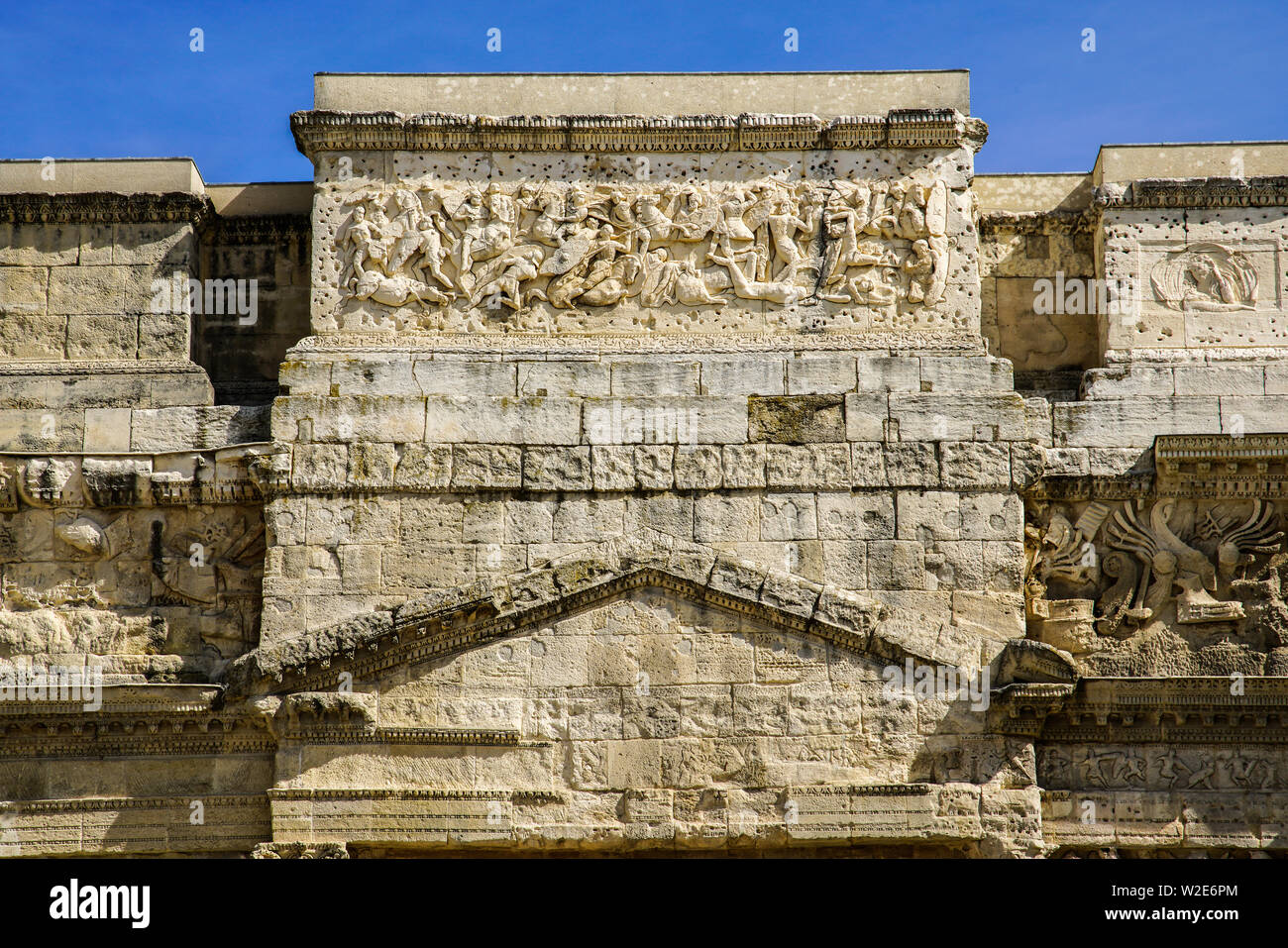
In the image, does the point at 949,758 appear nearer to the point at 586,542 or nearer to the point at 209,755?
the point at 586,542

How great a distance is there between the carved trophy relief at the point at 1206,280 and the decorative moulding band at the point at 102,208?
7.50 meters

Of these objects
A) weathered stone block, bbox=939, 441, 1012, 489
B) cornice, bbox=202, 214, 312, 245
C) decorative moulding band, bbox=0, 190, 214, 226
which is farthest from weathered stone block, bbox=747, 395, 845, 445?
decorative moulding band, bbox=0, 190, 214, 226

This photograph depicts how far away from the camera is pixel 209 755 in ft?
42.7

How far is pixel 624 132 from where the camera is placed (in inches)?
551

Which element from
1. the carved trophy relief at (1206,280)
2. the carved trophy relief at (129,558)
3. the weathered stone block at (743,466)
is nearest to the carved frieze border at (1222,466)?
the carved trophy relief at (1206,280)

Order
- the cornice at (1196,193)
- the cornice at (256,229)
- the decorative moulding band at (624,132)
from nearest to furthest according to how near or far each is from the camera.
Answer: the decorative moulding band at (624,132) < the cornice at (1196,193) < the cornice at (256,229)

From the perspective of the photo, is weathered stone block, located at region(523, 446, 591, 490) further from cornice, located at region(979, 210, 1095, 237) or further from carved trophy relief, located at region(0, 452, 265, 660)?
cornice, located at region(979, 210, 1095, 237)

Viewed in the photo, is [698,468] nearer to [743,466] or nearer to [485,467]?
[743,466]

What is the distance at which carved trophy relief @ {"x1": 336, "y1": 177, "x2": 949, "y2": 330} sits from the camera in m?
13.8

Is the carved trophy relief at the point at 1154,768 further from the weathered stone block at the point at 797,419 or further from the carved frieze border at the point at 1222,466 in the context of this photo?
the weathered stone block at the point at 797,419

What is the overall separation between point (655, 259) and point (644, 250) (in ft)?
0.35

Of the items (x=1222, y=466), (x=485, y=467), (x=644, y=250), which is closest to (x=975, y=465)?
(x=1222, y=466)

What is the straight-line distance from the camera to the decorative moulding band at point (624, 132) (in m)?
13.9

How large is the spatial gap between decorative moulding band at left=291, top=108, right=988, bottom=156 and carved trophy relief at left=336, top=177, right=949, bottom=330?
35 centimetres
